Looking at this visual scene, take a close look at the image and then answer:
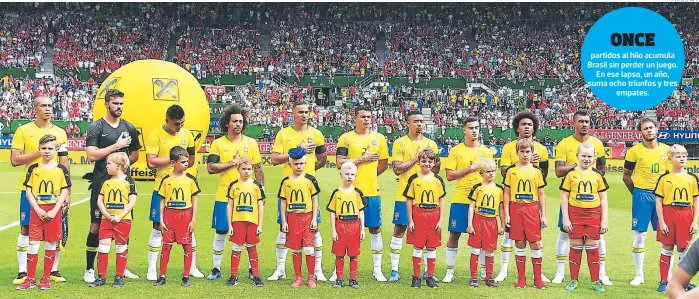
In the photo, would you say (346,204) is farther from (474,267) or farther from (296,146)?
(474,267)

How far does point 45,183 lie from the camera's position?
8625mm

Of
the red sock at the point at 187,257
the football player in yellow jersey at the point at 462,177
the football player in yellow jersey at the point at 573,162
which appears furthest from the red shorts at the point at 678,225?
the red sock at the point at 187,257

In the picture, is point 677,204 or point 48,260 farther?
point 677,204

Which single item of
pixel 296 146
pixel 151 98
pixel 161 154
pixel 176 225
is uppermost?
A: pixel 151 98

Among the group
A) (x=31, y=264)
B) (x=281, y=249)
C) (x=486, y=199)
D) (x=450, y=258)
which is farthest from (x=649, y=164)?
(x=31, y=264)

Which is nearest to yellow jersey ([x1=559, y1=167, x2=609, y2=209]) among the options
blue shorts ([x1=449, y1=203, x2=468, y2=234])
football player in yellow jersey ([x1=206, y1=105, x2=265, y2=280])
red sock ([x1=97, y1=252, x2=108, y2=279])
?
blue shorts ([x1=449, y1=203, x2=468, y2=234])

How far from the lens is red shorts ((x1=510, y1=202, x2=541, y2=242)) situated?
29.4ft

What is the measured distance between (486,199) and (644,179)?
2217 mm

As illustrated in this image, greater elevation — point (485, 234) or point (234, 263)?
point (485, 234)

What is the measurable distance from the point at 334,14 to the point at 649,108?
22513mm

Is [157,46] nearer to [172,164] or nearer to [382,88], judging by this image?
[382,88]

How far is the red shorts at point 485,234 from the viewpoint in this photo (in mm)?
9047

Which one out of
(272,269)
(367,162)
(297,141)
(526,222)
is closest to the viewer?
(526,222)

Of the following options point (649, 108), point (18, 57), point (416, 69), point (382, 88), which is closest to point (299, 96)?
point (382, 88)
